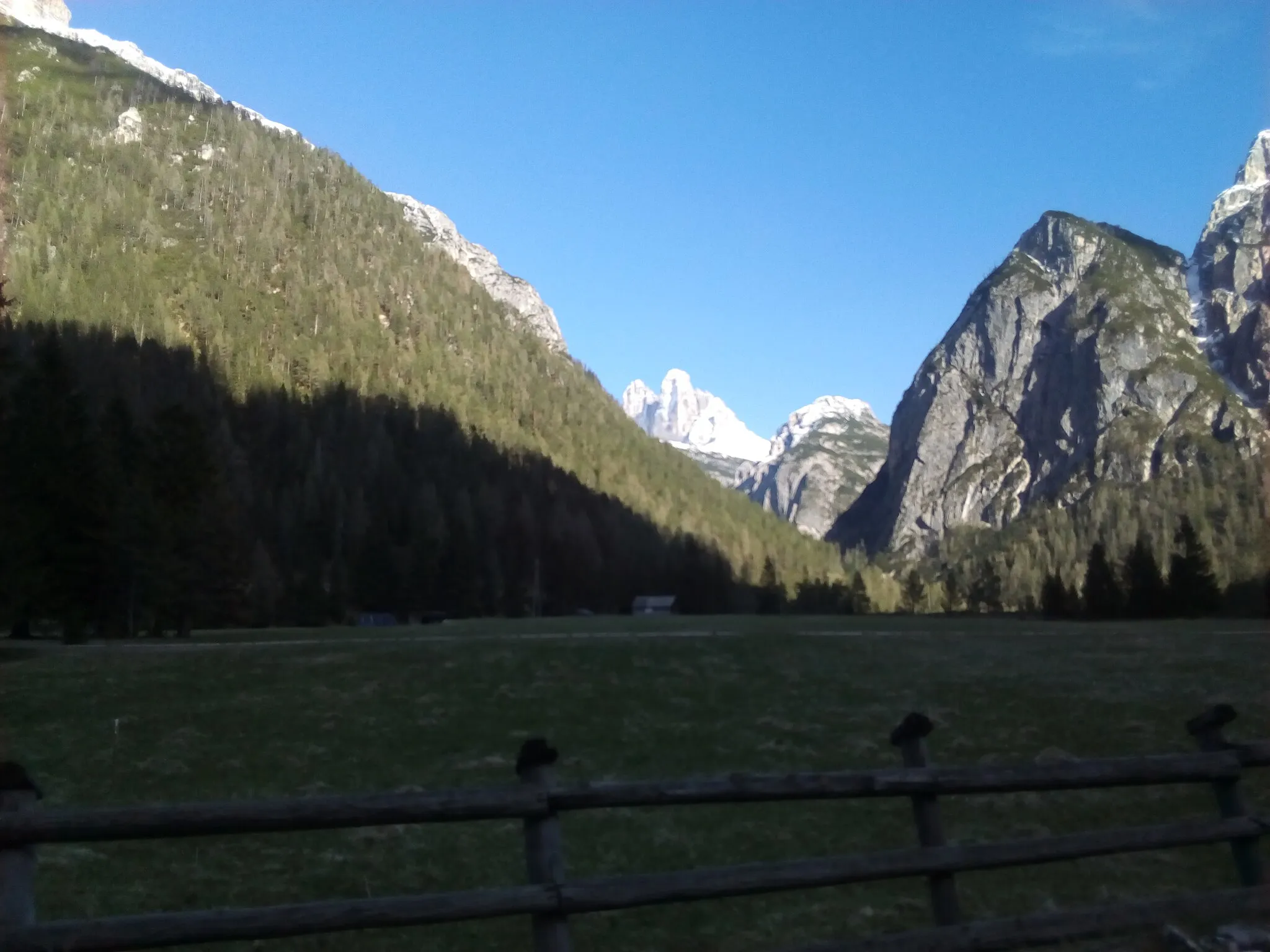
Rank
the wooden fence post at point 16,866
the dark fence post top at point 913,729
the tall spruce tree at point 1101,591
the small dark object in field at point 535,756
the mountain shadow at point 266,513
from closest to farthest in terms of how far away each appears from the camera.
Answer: the wooden fence post at point 16,866
the small dark object in field at point 535,756
the dark fence post top at point 913,729
the mountain shadow at point 266,513
the tall spruce tree at point 1101,591

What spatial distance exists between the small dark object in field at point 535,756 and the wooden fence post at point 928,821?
287cm

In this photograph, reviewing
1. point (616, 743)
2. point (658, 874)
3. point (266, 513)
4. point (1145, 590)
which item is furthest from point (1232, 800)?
point (266, 513)

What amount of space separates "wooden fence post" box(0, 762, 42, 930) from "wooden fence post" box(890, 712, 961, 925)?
5889 mm

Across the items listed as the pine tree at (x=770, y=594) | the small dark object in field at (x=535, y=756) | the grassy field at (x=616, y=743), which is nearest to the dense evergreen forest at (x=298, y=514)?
the pine tree at (x=770, y=594)

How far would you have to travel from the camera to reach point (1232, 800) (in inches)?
385

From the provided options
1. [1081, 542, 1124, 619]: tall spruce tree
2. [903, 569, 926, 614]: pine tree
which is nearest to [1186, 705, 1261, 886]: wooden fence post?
[1081, 542, 1124, 619]: tall spruce tree

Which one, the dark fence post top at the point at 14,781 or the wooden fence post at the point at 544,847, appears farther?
the wooden fence post at the point at 544,847

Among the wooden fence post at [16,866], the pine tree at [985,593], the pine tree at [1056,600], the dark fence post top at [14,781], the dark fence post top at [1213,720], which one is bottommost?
the pine tree at [985,593]

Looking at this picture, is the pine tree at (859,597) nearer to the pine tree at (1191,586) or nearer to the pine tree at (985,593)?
the pine tree at (985,593)

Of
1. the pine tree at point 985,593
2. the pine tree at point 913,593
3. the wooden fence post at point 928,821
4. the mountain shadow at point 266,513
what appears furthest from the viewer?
the pine tree at point 985,593

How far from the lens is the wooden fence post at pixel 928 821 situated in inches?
Result: 327

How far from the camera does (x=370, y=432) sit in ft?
567

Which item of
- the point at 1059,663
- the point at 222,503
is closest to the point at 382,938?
the point at 1059,663

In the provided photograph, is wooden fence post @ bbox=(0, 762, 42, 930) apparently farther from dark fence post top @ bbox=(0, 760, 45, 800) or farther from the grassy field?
the grassy field
